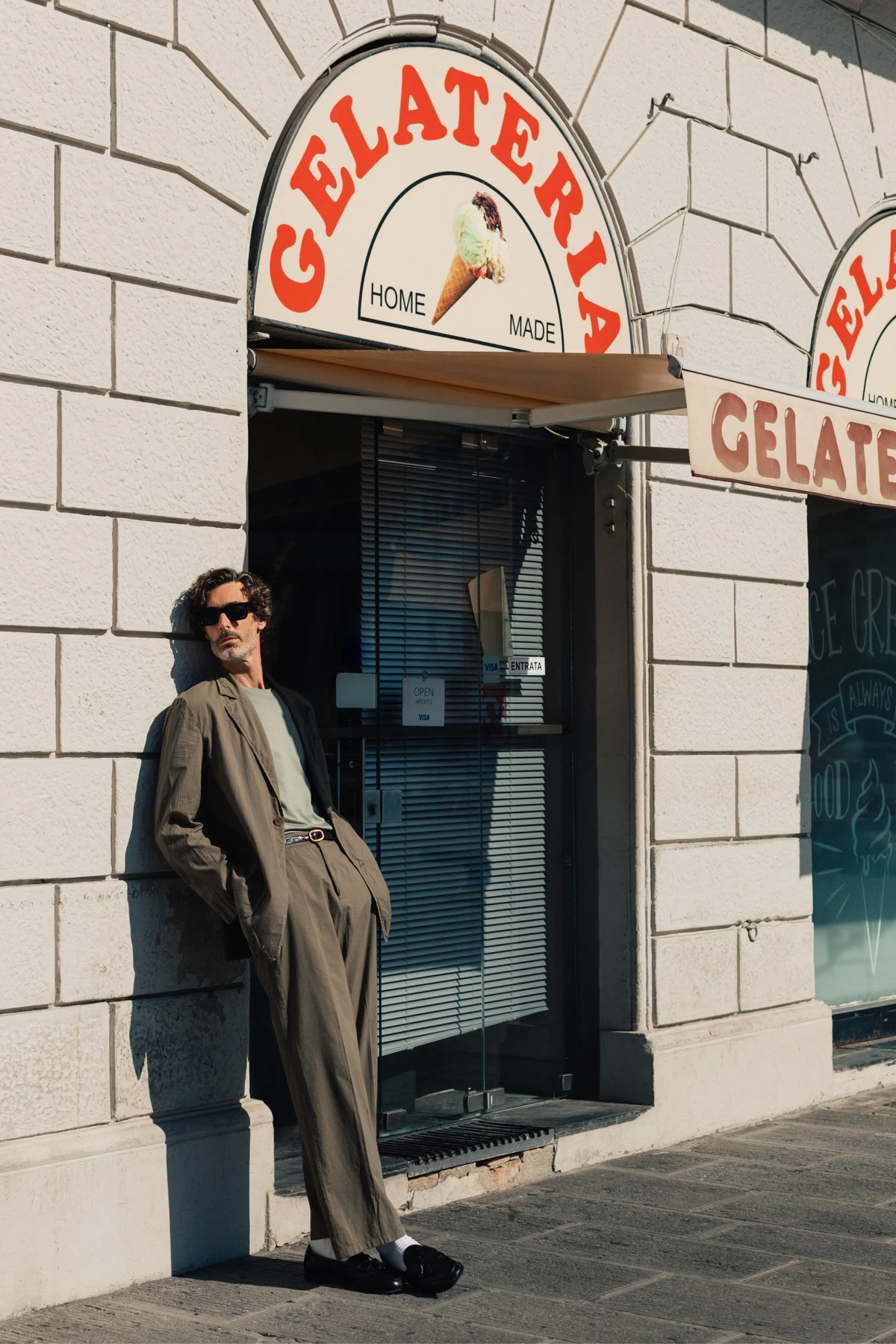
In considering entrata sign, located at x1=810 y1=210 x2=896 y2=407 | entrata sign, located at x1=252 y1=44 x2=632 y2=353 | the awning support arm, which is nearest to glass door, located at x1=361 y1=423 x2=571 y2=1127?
the awning support arm

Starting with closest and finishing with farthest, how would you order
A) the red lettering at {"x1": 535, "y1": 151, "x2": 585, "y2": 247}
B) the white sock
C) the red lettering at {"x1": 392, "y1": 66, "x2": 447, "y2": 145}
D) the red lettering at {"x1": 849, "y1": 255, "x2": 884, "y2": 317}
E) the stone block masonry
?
the stone block masonry → the white sock → the red lettering at {"x1": 392, "y1": 66, "x2": 447, "y2": 145} → the red lettering at {"x1": 535, "y1": 151, "x2": 585, "y2": 247} → the red lettering at {"x1": 849, "y1": 255, "x2": 884, "y2": 317}

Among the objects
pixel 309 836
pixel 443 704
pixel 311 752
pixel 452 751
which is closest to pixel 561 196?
pixel 443 704

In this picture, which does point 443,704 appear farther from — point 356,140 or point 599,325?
point 356,140

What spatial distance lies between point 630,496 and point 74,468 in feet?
8.98

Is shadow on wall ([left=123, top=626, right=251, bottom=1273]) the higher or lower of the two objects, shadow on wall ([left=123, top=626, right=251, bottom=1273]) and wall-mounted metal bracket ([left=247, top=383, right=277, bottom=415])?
the lower

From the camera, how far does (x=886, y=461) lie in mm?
6316

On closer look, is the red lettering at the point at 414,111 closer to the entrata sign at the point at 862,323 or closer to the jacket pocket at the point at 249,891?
the entrata sign at the point at 862,323

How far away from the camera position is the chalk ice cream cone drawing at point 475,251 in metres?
6.23

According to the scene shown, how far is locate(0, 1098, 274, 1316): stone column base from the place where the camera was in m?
4.52

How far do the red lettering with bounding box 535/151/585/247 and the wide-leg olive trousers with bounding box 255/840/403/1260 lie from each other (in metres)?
2.99

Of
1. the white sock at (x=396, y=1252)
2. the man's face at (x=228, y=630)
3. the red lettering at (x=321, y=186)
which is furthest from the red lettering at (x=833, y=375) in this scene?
the white sock at (x=396, y=1252)

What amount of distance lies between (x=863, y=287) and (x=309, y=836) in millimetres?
4861

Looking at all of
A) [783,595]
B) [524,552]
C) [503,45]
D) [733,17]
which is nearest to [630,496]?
[524,552]

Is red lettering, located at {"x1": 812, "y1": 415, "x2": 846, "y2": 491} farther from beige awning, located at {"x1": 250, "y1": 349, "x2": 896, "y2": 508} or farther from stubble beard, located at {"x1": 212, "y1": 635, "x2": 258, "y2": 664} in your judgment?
stubble beard, located at {"x1": 212, "y1": 635, "x2": 258, "y2": 664}
